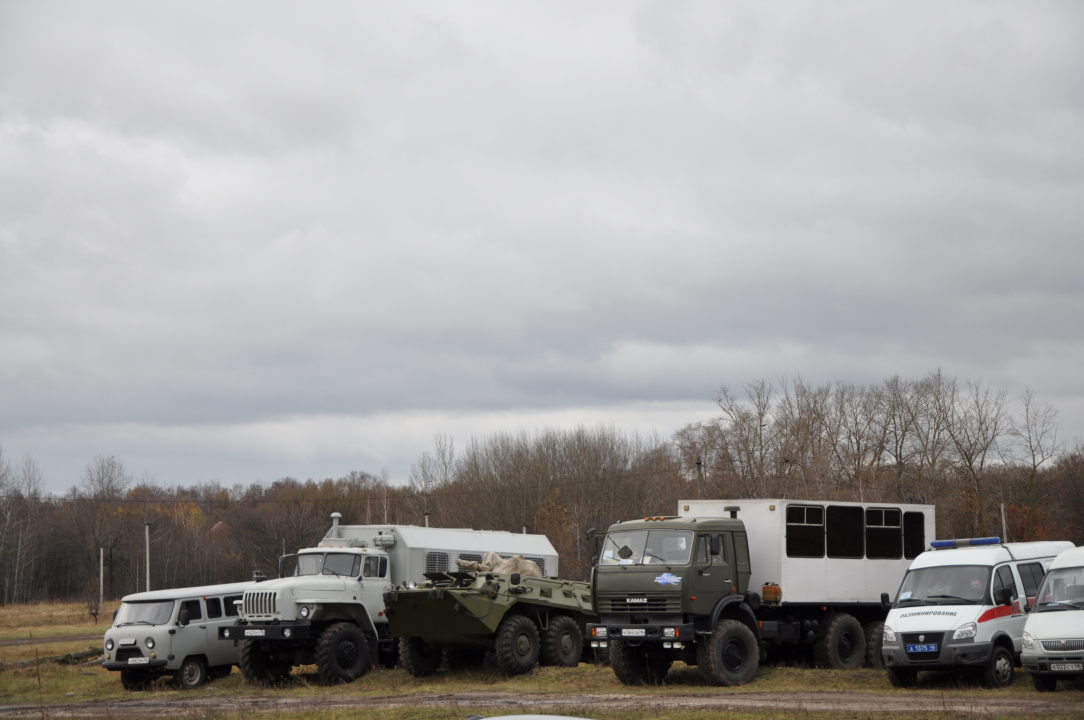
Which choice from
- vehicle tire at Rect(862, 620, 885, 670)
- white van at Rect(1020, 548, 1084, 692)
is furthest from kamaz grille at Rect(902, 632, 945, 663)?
vehicle tire at Rect(862, 620, 885, 670)

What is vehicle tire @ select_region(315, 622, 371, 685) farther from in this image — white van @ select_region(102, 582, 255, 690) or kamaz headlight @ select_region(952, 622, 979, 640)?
kamaz headlight @ select_region(952, 622, 979, 640)

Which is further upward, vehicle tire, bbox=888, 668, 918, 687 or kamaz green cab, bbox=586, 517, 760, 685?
kamaz green cab, bbox=586, 517, 760, 685

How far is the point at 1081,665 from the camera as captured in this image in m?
13.2

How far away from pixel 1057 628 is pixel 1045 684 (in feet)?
2.77

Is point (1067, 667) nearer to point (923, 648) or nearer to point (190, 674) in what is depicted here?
point (923, 648)

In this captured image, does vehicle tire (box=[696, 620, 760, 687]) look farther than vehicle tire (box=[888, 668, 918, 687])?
Yes

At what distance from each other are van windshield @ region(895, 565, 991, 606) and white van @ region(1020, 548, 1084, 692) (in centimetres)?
86

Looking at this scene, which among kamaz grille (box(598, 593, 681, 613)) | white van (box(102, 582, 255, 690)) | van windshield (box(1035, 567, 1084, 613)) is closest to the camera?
van windshield (box(1035, 567, 1084, 613))

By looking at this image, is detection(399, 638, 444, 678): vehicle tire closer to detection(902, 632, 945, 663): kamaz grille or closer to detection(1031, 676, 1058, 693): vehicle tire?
detection(902, 632, 945, 663): kamaz grille

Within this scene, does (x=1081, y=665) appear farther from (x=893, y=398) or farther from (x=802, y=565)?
(x=893, y=398)

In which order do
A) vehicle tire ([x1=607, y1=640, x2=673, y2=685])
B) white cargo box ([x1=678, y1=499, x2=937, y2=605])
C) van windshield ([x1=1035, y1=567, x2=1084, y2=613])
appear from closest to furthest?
van windshield ([x1=1035, y1=567, x2=1084, y2=613]) → vehicle tire ([x1=607, y1=640, x2=673, y2=685]) → white cargo box ([x1=678, y1=499, x2=937, y2=605])

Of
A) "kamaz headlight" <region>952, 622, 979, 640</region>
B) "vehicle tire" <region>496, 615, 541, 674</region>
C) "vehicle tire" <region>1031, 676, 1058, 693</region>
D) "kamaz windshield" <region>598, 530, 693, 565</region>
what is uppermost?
"kamaz windshield" <region>598, 530, 693, 565</region>

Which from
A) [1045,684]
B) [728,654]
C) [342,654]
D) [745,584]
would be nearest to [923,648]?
[1045,684]

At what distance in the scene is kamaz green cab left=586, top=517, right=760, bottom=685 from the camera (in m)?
16.0
